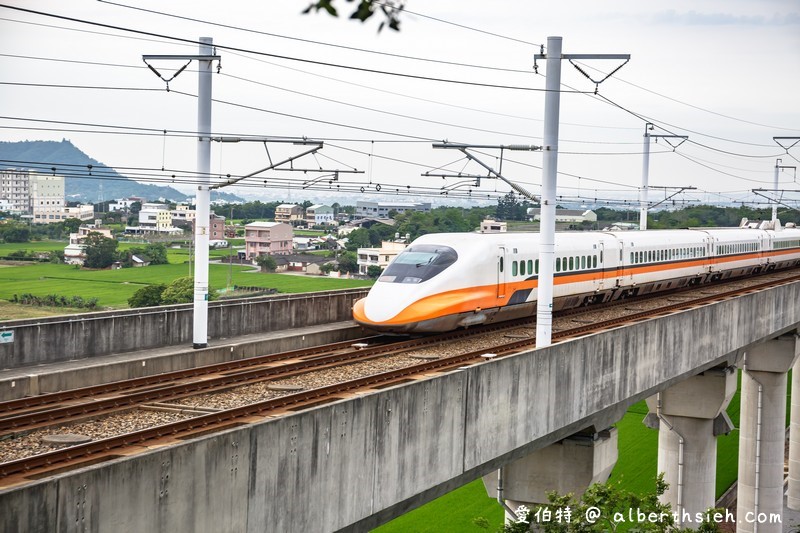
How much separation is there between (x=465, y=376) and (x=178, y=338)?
10.3m

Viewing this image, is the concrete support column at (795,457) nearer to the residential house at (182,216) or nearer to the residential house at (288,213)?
the residential house at (288,213)

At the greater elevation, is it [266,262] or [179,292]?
[266,262]

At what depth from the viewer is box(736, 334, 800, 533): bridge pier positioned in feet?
147

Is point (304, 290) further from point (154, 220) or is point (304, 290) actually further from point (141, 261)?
point (154, 220)

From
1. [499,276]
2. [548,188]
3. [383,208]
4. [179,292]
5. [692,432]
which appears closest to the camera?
[548,188]

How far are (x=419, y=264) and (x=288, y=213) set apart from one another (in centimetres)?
14048

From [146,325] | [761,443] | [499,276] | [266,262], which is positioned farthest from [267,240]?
[146,325]

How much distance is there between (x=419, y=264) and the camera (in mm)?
26516

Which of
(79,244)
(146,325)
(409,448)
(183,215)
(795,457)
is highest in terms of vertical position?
(183,215)

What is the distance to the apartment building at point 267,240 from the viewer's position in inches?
5271

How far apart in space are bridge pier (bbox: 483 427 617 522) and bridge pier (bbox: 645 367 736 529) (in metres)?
11.6

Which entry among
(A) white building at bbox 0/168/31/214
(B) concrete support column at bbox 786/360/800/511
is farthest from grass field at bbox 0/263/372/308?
(B) concrete support column at bbox 786/360/800/511

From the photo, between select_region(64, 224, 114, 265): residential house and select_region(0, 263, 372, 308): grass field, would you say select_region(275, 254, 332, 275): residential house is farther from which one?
select_region(64, 224, 114, 265): residential house

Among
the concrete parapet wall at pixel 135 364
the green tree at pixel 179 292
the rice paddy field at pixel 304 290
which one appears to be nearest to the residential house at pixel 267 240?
the rice paddy field at pixel 304 290
